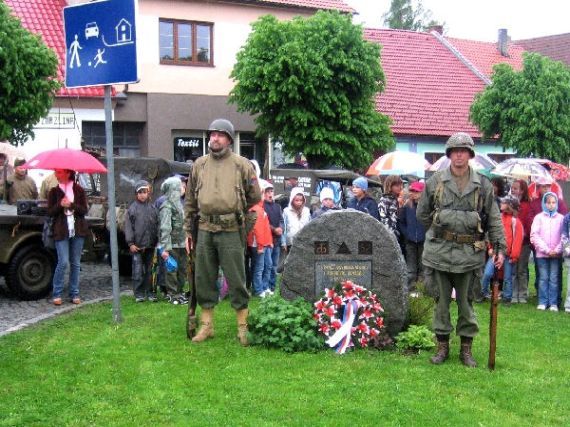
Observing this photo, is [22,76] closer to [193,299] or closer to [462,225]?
[193,299]

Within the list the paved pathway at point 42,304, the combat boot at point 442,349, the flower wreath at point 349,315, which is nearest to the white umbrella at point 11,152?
the paved pathway at point 42,304

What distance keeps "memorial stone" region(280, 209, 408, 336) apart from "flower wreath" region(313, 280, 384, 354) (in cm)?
13

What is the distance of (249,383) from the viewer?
6.62 metres

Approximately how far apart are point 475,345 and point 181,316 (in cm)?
346

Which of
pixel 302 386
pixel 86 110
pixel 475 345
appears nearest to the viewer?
pixel 302 386

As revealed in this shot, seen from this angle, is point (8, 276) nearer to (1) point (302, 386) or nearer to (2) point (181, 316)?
(2) point (181, 316)

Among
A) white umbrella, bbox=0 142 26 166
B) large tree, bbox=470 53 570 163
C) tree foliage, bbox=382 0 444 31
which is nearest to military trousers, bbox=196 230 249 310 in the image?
white umbrella, bbox=0 142 26 166

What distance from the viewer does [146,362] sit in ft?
23.8

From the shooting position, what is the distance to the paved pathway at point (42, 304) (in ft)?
31.6

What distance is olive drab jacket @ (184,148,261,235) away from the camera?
792cm

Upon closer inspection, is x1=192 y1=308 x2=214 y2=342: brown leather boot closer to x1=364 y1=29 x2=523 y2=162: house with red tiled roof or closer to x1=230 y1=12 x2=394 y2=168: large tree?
x1=230 y1=12 x2=394 y2=168: large tree

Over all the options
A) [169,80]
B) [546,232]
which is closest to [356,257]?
[546,232]

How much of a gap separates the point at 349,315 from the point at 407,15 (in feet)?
164

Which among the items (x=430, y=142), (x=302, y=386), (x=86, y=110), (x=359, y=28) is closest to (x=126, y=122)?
(x=86, y=110)
